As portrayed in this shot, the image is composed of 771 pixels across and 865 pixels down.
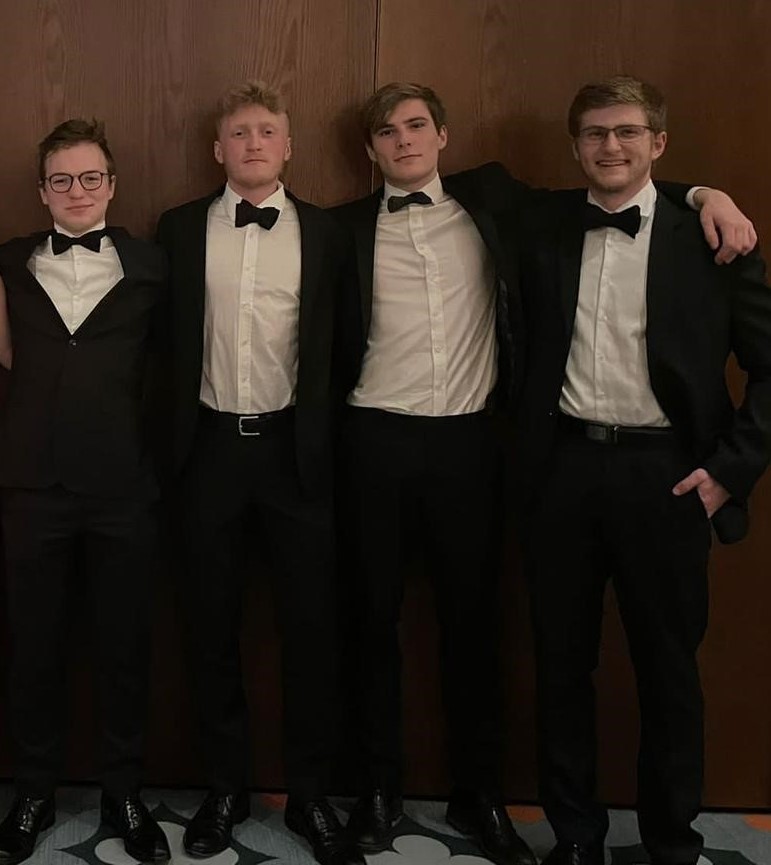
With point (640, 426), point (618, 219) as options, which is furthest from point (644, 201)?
point (640, 426)

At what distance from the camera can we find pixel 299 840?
252 centimetres

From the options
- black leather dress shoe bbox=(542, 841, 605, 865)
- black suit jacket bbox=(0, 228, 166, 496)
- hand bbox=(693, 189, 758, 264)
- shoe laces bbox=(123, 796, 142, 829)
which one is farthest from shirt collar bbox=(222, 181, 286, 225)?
black leather dress shoe bbox=(542, 841, 605, 865)

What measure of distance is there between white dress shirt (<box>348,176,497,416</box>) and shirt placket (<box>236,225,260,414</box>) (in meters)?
0.27

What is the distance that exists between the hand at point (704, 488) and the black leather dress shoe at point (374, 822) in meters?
1.08

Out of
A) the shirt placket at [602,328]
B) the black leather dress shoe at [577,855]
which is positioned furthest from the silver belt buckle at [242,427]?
the black leather dress shoe at [577,855]

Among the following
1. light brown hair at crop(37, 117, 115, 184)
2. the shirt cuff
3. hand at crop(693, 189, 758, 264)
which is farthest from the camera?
light brown hair at crop(37, 117, 115, 184)

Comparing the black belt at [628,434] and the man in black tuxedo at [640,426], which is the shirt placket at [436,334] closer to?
the man in black tuxedo at [640,426]

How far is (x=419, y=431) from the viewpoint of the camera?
7.84 feet

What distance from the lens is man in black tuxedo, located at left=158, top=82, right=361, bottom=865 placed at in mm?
2393

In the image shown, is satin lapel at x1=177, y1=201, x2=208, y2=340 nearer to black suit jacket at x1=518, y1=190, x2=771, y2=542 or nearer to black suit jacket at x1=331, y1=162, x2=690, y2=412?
black suit jacket at x1=331, y1=162, x2=690, y2=412

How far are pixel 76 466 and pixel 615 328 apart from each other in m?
1.24

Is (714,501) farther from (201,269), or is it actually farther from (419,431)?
(201,269)

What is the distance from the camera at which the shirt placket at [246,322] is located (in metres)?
2.39

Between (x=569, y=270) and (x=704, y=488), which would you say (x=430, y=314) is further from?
(x=704, y=488)
